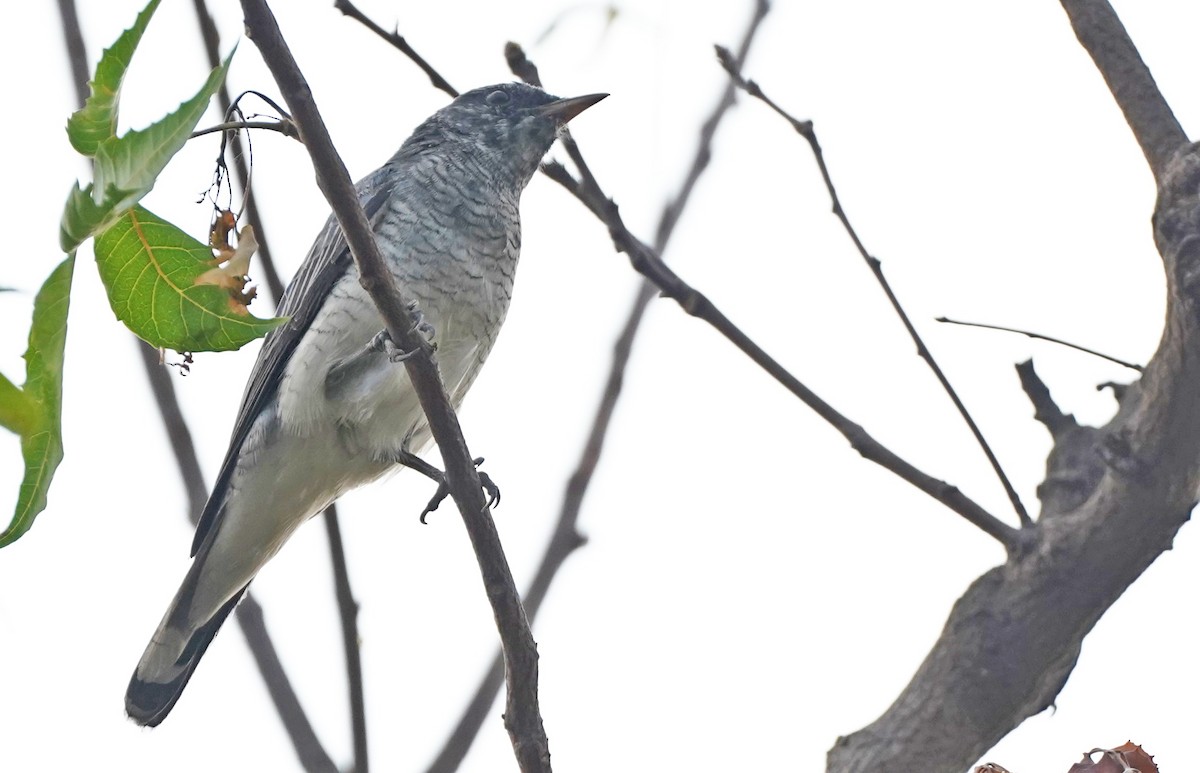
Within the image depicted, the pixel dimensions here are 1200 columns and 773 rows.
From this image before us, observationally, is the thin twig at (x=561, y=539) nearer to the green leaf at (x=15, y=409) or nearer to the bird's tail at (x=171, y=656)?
the bird's tail at (x=171, y=656)

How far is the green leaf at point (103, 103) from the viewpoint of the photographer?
142cm

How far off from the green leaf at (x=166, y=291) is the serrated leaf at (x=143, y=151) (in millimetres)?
316

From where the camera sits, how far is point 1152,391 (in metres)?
2.40

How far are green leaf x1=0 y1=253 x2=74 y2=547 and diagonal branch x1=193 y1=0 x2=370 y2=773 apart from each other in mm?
1655

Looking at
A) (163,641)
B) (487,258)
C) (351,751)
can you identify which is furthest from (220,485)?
(351,751)

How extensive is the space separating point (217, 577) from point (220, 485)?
0.33 m

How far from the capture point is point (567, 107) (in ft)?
17.3

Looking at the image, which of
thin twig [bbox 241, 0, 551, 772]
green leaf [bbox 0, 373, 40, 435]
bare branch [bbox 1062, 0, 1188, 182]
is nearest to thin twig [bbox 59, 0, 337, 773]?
thin twig [bbox 241, 0, 551, 772]

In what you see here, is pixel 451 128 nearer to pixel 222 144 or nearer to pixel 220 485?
pixel 220 485

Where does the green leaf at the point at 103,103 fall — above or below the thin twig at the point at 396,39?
below

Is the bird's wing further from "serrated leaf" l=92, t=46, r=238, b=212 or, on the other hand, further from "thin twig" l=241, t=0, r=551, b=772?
"serrated leaf" l=92, t=46, r=238, b=212

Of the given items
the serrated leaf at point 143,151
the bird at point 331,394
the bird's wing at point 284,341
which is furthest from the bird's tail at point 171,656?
the serrated leaf at point 143,151

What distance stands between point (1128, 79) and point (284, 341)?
2.99m

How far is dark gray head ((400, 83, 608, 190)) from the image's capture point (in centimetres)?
522
